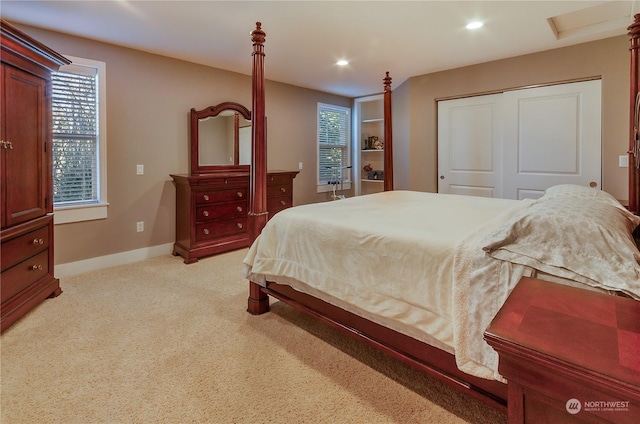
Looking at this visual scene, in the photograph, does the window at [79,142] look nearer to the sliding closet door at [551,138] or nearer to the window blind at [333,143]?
the window blind at [333,143]

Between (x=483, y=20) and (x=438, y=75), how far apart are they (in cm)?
155

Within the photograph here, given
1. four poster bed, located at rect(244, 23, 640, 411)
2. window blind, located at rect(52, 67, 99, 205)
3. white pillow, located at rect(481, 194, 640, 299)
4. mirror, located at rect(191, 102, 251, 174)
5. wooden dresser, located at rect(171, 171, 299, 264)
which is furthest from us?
mirror, located at rect(191, 102, 251, 174)

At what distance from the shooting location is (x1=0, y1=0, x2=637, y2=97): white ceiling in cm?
264

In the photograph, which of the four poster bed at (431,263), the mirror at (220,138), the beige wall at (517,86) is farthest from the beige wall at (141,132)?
the beige wall at (517,86)

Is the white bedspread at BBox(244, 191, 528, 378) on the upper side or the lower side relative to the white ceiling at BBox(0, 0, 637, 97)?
lower

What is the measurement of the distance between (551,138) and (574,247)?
321 cm

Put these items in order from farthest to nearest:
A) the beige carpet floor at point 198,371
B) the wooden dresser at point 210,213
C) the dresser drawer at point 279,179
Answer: the dresser drawer at point 279,179
the wooden dresser at point 210,213
the beige carpet floor at point 198,371

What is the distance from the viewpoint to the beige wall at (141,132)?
132 inches

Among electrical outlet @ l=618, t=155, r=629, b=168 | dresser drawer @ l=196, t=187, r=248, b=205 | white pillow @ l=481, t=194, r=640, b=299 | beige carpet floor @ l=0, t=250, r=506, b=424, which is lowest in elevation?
beige carpet floor @ l=0, t=250, r=506, b=424

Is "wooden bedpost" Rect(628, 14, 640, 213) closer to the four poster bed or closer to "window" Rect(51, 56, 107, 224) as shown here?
the four poster bed

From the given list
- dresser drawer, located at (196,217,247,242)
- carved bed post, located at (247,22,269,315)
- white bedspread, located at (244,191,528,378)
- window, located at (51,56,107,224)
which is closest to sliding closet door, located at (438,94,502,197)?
white bedspread, located at (244,191,528,378)

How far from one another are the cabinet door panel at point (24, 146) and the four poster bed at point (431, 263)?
5.23 ft

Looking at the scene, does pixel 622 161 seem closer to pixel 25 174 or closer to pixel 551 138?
pixel 551 138

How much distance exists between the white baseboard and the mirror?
3.36 feet
